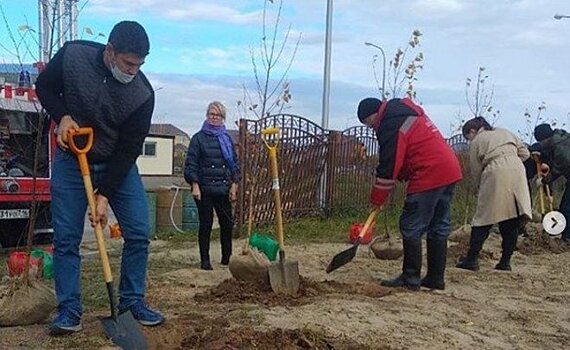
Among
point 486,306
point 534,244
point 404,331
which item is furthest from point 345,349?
point 534,244

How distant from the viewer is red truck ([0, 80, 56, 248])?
365 inches

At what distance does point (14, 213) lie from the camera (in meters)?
9.35

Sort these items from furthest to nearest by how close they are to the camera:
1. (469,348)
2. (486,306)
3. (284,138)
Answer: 1. (284,138)
2. (486,306)
3. (469,348)

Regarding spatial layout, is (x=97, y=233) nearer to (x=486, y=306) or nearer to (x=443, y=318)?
(x=443, y=318)

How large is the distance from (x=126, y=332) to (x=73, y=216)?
75 cm

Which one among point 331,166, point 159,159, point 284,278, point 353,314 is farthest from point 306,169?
point 159,159

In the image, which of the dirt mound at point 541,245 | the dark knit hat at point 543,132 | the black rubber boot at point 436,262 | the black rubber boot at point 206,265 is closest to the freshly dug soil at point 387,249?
the black rubber boot at point 436,262

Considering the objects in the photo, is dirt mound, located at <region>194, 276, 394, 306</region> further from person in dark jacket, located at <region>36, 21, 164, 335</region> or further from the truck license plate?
the truck license plate

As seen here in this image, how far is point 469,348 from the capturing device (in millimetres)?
4742

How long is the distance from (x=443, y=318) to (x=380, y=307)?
48 centimetres

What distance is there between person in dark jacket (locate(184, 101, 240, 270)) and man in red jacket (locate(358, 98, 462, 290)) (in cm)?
163

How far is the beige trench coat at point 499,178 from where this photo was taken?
785cm

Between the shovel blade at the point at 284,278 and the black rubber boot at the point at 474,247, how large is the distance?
280 centimetres

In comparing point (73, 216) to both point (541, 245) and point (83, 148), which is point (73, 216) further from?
point (541, 245)
